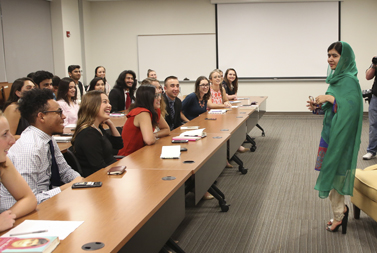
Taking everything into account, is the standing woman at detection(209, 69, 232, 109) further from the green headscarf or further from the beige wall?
the beige wall

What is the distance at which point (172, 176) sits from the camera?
2.29 metres

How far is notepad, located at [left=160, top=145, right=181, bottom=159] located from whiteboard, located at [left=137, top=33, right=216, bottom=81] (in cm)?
685

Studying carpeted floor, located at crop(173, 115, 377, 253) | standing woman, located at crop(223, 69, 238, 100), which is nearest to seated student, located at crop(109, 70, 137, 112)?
standing woman, located at crop(223, 69, 238, 100)

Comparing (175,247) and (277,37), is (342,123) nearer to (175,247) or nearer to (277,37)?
(175,247)

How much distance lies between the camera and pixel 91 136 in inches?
111

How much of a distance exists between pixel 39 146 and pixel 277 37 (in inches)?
315

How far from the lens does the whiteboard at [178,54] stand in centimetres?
961

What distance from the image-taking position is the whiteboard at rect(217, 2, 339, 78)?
902cm

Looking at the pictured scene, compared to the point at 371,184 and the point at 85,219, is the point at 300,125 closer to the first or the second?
the point at 371,184

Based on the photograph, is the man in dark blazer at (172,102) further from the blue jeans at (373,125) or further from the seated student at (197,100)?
the blue jeans at (373,125)

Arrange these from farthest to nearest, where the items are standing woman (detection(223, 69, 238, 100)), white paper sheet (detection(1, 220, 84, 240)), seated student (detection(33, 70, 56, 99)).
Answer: standing woman (detection(223, 69, 238, 100)) → seated student (detection(33, 70, 56, 99)) → white paper sheet (detection(1, 220, 84, 240))

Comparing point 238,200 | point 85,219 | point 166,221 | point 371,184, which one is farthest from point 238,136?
point 85,219

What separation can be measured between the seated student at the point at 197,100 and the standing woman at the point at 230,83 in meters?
1.38

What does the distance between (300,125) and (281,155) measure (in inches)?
108
